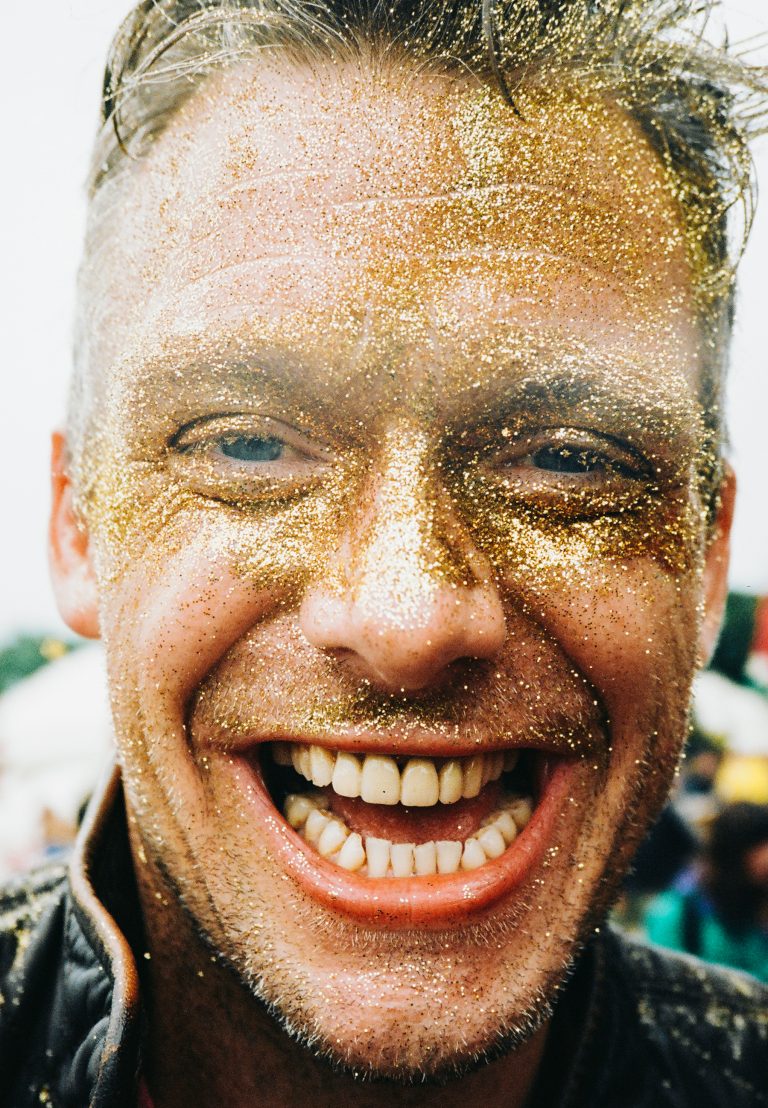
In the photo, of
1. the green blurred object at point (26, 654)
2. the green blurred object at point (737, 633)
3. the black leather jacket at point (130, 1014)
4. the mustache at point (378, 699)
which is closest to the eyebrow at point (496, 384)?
the mustache at point (378, 699)

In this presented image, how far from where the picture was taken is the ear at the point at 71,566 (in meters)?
1.63

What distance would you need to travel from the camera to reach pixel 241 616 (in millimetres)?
1302

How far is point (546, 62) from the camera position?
139 cm

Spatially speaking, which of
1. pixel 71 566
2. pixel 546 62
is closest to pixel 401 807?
pixel 71 566

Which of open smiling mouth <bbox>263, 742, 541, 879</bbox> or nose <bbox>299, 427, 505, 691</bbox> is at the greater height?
nose <bbox>299, 427, 505, 691</bbox>

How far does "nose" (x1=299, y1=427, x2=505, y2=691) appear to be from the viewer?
3.86 feet

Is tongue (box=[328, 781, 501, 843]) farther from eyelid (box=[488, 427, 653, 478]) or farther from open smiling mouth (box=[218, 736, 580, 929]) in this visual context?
eyelid (box=[488, 427, 653, 478])

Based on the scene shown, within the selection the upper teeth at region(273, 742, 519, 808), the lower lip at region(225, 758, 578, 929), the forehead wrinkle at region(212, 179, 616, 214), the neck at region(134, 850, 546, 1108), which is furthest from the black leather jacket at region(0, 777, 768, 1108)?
the forehead wrinkle at region(212, 179, 616, 214)

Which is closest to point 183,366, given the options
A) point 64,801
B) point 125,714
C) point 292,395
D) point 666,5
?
point 292,395

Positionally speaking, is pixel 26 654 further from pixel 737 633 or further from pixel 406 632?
pixel 406 632

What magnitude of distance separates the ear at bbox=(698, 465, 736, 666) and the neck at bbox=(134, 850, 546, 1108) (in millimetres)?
776

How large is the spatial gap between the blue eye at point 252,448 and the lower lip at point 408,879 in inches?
16.4

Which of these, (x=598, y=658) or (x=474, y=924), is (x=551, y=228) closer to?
(x=598, y=658)

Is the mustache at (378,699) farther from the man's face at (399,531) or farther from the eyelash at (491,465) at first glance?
the eyelash at (491,465)
